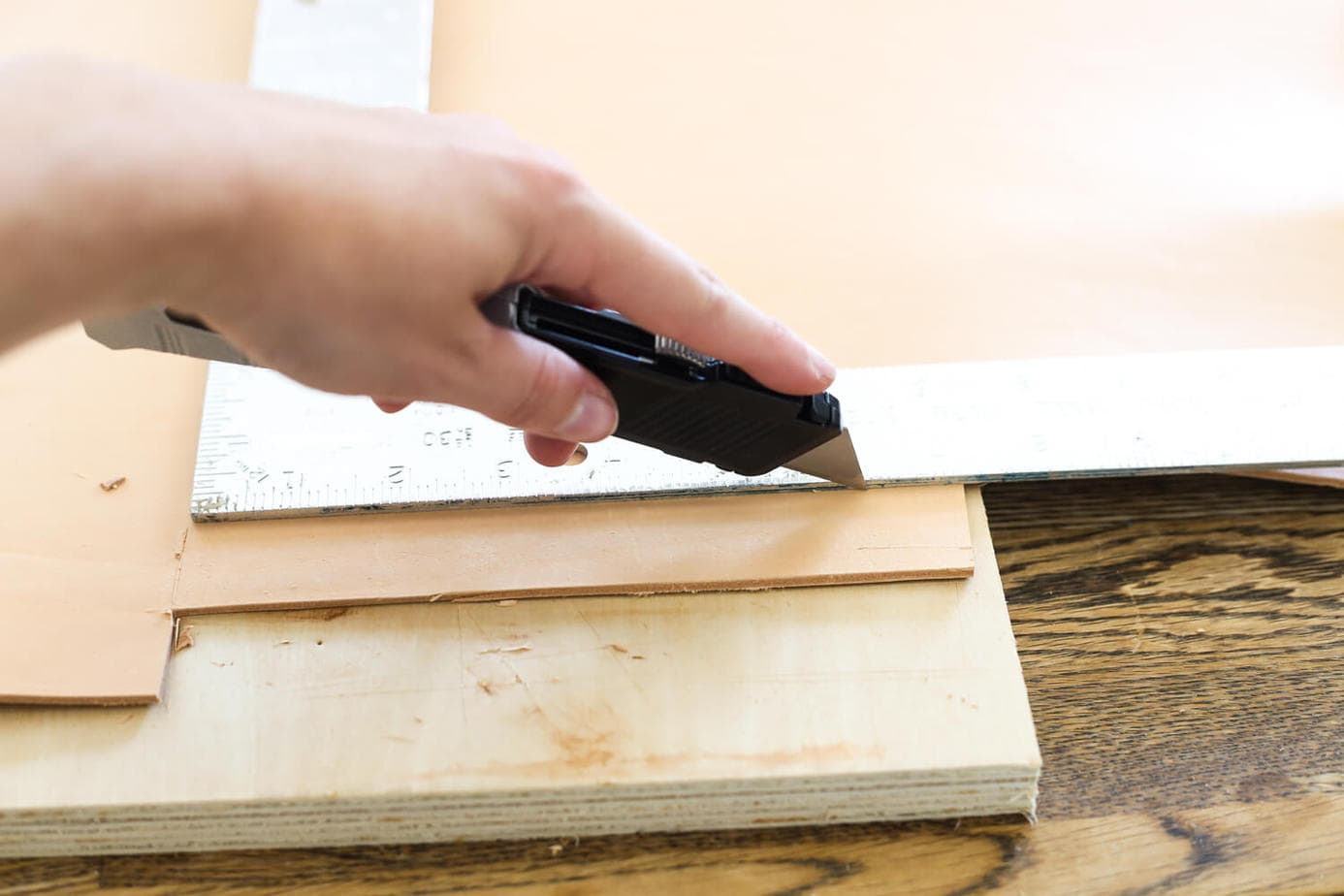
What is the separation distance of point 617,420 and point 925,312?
1.80ft

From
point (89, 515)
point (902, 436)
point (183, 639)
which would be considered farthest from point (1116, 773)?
point (89, 515)

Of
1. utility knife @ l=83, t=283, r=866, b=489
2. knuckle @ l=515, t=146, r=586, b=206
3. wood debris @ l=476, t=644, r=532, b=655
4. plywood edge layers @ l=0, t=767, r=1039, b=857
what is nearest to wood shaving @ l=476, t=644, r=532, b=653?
wood debris @ l=476, t=644, r=532, b=655

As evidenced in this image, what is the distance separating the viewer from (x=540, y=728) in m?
1.07

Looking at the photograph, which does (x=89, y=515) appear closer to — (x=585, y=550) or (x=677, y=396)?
(x=585, y=550)

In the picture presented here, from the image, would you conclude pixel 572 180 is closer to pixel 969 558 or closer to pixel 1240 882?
pixel 969 558

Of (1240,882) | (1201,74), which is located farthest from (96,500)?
(1201,74)

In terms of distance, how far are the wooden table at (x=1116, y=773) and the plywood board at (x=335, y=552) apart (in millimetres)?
189

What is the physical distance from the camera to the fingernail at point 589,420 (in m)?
0.94

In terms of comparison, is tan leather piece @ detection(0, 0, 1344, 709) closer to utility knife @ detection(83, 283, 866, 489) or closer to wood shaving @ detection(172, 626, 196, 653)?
wood shaving @ detection(172, 626, 196, 653)

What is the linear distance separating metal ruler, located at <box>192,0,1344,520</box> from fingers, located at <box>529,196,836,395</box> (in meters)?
0.29

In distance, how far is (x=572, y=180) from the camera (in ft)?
2.76

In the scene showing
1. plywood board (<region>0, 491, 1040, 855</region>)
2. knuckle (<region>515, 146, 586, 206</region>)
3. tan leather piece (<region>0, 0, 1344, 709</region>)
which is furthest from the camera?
tan leather piece (<region>0, 0, 1344, 709</region>)

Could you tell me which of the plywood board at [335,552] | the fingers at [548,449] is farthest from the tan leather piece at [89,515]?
the fingers at [548,449]

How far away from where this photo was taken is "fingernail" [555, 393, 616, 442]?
935 mm
